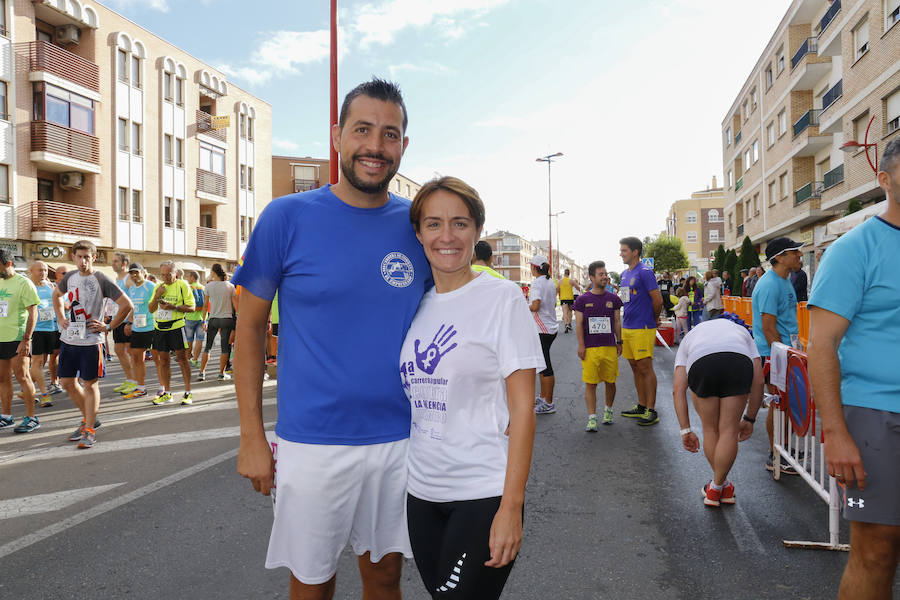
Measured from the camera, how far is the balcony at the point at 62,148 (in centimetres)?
A: 2259

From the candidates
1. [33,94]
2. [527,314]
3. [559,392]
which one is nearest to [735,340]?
[527,314]

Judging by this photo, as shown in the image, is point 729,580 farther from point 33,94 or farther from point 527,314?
point 33,94

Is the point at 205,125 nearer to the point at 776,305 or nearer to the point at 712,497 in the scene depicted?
the point at 776,305

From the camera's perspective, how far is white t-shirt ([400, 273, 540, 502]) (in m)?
1.82

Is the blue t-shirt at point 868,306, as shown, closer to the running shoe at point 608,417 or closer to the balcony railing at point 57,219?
the running shoe at point 608,417

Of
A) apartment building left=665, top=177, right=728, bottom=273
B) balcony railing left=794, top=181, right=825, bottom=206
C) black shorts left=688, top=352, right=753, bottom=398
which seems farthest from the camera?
apartment building left=665, top=177, right=728, bottom=273

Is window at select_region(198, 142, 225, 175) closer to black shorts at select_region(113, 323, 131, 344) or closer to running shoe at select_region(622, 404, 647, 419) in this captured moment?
black shorts at select_region(113, 323, 131, 344)

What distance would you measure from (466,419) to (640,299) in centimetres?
585

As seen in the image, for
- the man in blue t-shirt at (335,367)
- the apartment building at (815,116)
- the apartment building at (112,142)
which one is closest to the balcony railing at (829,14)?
the apartment building at (815,116)

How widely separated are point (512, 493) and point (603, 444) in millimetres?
4698

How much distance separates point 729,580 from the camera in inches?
125

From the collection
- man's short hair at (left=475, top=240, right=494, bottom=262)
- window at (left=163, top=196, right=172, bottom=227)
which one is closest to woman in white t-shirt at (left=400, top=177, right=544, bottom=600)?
man's short hair at (left=475, top=240, right=494, bottom=262)

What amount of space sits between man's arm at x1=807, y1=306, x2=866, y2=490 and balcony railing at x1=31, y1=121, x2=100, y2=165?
88.1 feet

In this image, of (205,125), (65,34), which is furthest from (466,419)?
(205,125)
